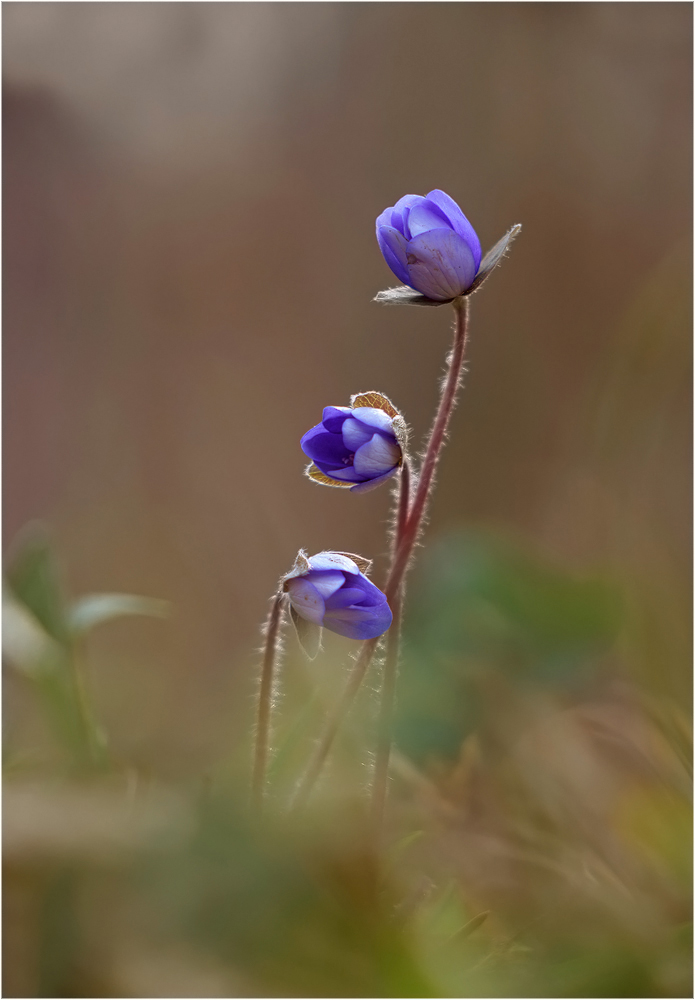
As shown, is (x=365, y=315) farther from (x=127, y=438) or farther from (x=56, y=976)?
(x=56, y=976)

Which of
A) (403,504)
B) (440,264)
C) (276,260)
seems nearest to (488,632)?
(403,504)

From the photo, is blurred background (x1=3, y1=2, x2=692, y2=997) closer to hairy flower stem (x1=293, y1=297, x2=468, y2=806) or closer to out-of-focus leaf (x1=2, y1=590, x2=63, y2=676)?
out-of-focus leaf (x1=2, y1=590, x2=63, y2=676)

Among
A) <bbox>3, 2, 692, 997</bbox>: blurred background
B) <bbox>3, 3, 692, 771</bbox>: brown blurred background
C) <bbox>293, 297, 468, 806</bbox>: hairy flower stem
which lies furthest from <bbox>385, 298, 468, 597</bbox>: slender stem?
<bbox>3, 3, 692, 771</bbox>: brown blurred background

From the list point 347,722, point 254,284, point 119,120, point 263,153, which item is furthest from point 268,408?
point 347,722

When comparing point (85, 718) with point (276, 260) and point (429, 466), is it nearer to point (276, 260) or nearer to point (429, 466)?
point (429, 466)

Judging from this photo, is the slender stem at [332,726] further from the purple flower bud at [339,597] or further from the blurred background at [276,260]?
the blurred background at [276,260]
